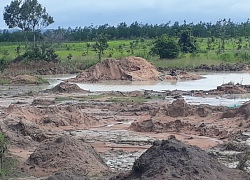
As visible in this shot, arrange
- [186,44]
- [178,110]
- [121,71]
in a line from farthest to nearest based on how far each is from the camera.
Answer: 1. [186,44]
2. [121,71]
3. [178,110]

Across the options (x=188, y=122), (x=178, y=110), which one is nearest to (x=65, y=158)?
(x=188, y=122)


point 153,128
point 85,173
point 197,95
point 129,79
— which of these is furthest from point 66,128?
point 129,79

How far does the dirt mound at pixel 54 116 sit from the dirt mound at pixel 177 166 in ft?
32.2

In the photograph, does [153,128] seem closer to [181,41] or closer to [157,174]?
[157,174]

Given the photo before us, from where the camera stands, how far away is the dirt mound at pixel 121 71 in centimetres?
4156

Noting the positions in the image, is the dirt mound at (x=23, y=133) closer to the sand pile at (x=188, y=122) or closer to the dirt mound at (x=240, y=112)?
the sand pile at (x=188, y=122)

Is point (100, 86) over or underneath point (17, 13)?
underneath

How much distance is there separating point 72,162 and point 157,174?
377 cm

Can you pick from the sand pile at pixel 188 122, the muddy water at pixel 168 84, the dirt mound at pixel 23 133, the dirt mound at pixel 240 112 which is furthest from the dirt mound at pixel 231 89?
the dirt mound at pixel 23 133

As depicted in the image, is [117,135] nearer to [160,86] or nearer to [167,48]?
[160,86]

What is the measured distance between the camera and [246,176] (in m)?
9.19

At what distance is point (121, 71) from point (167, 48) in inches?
459

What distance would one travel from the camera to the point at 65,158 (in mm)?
11883

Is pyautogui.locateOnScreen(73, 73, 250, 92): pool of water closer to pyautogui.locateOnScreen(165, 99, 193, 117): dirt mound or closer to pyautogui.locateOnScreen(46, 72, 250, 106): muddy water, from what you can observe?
pyautogui.locateOnScreen(46, 72, 250, 106): muddy water
